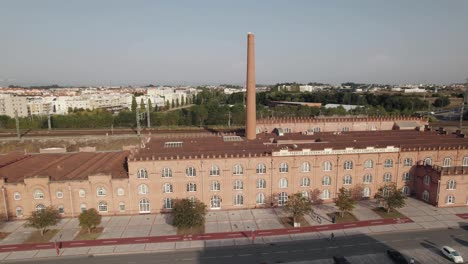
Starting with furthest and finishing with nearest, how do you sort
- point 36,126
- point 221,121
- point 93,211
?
point 221,121, point 36,126, point 93,211

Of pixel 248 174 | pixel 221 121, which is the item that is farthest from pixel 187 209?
pixel 221 121

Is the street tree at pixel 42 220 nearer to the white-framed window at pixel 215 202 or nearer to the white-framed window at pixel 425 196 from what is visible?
the white-framed window at pixel 215 202

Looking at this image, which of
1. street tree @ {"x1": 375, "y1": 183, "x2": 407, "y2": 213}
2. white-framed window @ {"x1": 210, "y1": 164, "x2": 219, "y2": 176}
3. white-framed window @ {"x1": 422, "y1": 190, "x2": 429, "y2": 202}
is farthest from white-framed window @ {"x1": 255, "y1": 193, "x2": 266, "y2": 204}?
white-framed window @ {"x1": 422, "y1": 190, "x2": 429, "y2": 202}

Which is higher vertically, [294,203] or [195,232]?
[294,203]

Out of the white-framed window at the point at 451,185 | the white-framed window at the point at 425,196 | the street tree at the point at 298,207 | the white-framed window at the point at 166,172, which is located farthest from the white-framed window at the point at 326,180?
the white-framed window at the point at 166,172

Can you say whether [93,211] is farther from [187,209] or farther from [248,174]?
[248,174]

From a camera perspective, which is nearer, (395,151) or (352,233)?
(352,233)
